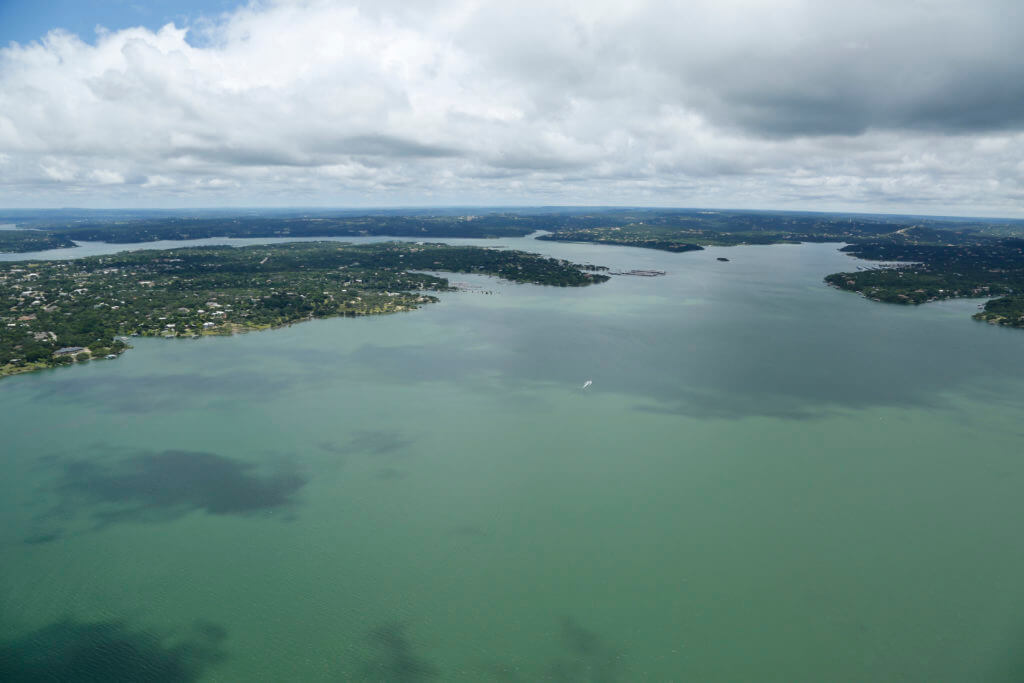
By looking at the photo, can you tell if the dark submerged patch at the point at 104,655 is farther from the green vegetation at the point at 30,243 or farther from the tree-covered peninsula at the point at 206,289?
the green vegetation at the point at 30,243

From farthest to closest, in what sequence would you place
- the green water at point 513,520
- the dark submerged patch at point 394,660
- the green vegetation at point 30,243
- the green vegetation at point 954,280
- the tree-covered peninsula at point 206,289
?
1. the green vegetation at point 30,243
2. the green vegetation at point 954,280
3. the tree-covered peninsula at point 206,289
4. the green water at point 513,520
5. the dark submerged patch at point 394,660

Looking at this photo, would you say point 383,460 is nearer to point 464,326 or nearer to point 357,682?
point 357,682

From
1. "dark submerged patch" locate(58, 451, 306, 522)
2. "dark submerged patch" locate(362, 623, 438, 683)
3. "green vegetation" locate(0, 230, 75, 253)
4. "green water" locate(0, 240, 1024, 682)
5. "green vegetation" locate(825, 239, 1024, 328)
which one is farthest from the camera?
"green vegetation" locate(0, 230, 75, 253)

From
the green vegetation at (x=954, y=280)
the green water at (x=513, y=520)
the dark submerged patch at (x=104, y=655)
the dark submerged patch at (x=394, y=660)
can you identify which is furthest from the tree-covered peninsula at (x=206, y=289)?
the green vegetation at (x=954, y=280)

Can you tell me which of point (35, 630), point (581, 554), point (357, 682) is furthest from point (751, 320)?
point (35, 630)

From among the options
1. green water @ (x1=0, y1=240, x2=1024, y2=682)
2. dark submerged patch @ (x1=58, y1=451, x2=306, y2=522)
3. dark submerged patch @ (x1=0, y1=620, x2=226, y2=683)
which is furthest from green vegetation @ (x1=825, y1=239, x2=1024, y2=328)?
dark submerged patch @ (x1=0, y1=620, x2=226, y2=683)

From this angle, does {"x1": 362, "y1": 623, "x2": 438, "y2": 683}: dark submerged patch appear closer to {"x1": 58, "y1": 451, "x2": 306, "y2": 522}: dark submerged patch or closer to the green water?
the green water
